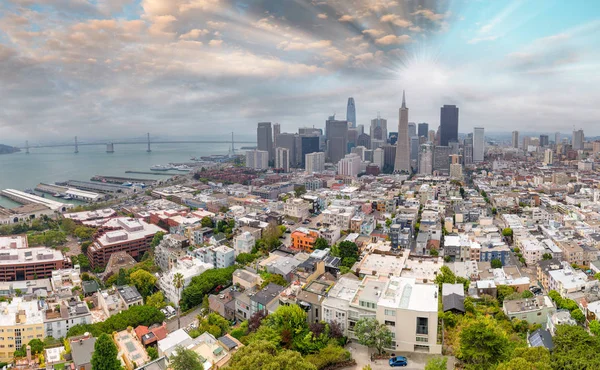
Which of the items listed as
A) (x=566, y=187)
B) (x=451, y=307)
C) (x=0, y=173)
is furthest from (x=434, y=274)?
(x=0, y=173)

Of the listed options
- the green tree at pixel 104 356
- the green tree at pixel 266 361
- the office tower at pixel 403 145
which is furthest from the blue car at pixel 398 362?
the office tower at pixel 403 145

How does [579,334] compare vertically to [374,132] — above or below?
below

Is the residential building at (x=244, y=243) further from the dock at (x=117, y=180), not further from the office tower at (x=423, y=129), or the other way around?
the office tower at (x=423, y=129)


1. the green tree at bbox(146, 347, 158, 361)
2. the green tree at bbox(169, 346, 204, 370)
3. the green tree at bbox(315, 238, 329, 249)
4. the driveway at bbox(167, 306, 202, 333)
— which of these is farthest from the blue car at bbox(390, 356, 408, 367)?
the green tree at bbox(315, 238, 329, 249)

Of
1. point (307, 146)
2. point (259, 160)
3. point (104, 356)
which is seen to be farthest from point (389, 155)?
point (104, 356)

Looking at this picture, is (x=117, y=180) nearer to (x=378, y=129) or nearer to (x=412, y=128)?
(x=378, y=129)

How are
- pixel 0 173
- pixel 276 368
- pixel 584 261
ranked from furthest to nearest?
pixel 0 173
pixel 584 261
pixel 276 368

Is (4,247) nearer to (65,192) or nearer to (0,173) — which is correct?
(65,192)
